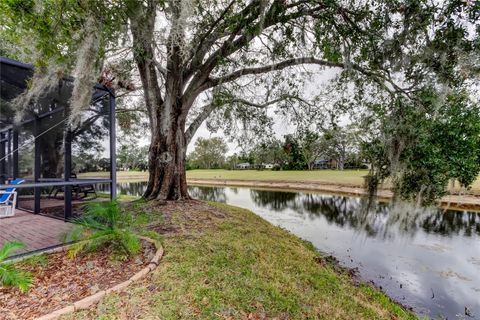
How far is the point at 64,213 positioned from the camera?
210 inches

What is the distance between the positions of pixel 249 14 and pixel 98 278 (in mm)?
4366

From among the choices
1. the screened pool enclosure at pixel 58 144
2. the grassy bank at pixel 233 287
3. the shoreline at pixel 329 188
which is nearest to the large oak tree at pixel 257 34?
the screened pool enclosure at pixel 58 144

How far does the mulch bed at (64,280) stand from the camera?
2381 millimetres

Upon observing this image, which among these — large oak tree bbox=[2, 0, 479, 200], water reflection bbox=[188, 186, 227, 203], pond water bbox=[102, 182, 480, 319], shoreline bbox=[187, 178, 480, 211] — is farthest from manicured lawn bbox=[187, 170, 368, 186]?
large oak tree bbox=[2, 0, 479, 200]

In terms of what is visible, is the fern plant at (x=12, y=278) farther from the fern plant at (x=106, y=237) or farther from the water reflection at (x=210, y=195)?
the water reflection at (x=210, y=195)

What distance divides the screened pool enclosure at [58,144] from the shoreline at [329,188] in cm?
1050

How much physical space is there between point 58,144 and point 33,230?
1.92 meters

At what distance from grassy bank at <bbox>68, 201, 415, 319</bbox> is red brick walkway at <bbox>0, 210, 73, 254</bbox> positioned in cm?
153

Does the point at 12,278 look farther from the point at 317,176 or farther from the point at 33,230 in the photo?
the point at 317,176

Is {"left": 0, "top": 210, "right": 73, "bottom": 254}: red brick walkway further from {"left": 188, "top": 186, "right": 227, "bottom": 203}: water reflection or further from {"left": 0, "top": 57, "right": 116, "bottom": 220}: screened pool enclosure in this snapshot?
{"left": 188, "top": 186, "right": 227, "bottom": 203}: water reflection

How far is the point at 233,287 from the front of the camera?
3.13 meters

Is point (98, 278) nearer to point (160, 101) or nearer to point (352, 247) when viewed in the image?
point (160, 101)

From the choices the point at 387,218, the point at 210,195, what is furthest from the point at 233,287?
the point at 210,195

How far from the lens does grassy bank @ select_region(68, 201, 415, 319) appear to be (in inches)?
102
